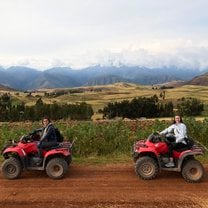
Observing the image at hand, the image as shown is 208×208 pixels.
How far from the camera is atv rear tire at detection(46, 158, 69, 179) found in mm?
13852

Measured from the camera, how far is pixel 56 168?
1395cm

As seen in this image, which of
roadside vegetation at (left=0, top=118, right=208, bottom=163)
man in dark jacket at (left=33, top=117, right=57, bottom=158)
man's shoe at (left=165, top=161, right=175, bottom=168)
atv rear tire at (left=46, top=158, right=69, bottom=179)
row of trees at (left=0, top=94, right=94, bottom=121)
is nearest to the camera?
man's shoe at (left=165, top=161, right=175, bottom=168)

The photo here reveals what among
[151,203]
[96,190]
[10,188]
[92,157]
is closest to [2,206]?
[10,188]

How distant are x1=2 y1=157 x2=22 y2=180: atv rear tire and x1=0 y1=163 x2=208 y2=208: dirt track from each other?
0.78ft

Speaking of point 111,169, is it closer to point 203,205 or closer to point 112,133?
point 203,205

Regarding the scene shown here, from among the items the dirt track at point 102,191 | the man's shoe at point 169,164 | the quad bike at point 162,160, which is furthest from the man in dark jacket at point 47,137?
the man's shoe at point 169,164

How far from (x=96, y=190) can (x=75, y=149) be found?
7.49 metres

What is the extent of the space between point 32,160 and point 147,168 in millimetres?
3818

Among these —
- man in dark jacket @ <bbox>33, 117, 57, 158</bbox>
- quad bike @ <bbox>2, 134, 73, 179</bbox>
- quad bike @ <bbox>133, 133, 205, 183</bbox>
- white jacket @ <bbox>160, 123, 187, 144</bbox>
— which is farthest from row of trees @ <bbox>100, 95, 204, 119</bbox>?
quad bike @ <bbox>2, 134, 73, 179</bbox>

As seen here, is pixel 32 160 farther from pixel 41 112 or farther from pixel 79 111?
pixel 79 111

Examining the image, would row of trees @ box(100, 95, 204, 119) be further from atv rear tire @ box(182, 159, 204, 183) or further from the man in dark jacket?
the man in dark jacket

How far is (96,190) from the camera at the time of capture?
12.5 m

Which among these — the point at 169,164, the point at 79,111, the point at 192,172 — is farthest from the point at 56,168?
the point at 79,111

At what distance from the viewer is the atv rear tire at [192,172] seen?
13.3 metres
